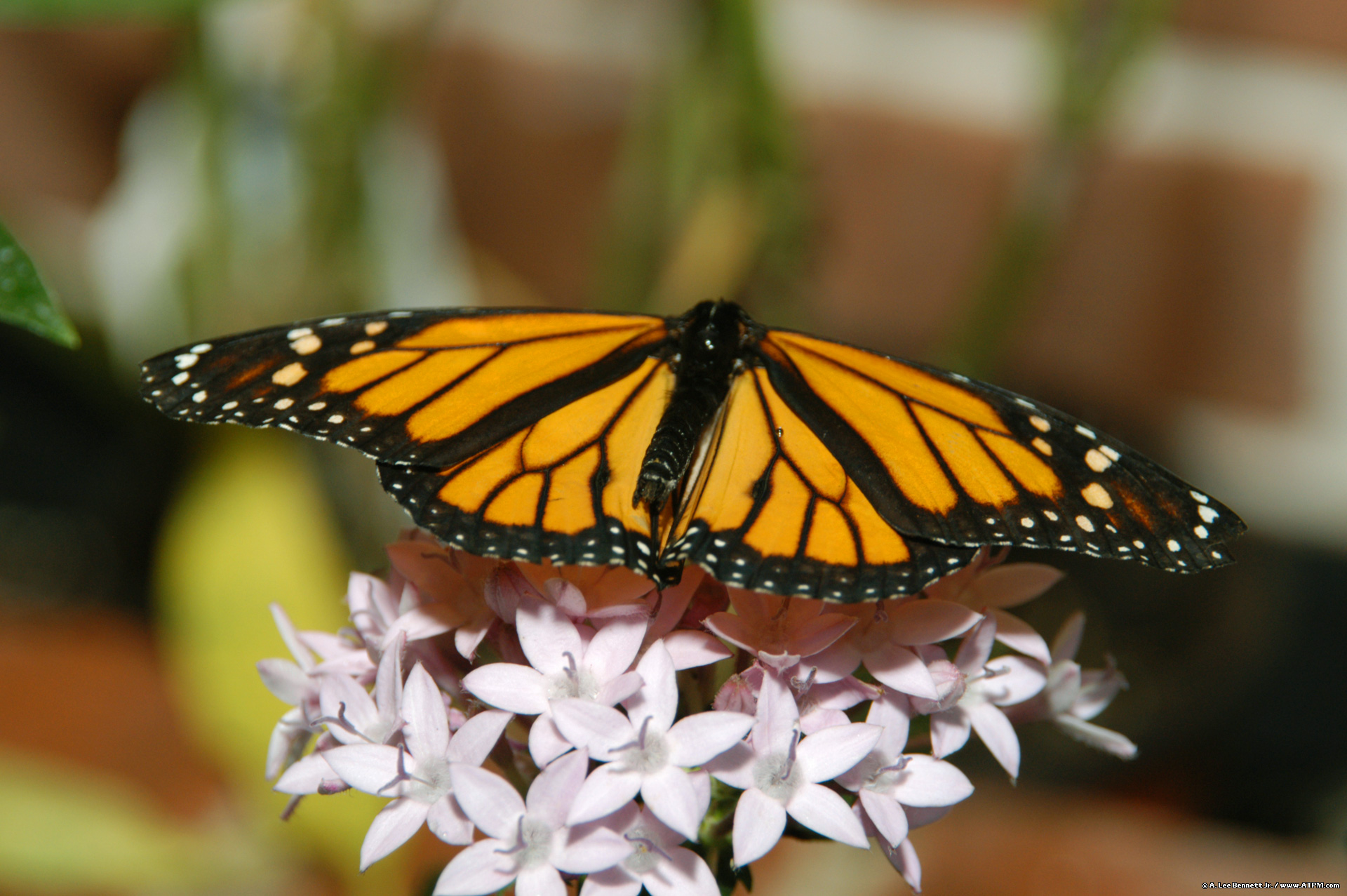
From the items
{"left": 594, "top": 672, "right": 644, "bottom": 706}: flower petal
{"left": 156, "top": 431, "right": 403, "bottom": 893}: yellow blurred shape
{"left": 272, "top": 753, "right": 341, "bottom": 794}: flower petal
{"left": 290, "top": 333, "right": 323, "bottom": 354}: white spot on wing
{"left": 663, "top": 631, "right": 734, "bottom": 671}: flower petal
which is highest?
{"left": 290, "top": 333, "right": 323, "bottom": 354}: white spot on wing

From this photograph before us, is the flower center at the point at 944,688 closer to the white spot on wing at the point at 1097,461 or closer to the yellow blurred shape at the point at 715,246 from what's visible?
the white spot on wing at the point at 1097,461

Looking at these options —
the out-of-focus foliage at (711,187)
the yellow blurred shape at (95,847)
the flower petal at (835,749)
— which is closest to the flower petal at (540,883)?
the flower petal at (835,749)

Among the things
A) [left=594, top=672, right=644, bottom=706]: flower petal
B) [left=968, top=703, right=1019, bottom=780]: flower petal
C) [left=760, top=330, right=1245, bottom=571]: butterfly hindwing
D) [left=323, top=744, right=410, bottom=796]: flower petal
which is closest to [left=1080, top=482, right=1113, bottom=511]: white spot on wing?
[left=760, top=330, right=1245, bottom=571]: butterfly hindwing

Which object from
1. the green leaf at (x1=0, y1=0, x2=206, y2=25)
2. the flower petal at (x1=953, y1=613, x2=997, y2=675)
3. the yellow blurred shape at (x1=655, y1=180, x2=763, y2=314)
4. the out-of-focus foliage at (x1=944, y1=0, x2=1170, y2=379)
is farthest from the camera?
the yellow blurred shape at (x1=655, y1=180, x2=763, y2=314)

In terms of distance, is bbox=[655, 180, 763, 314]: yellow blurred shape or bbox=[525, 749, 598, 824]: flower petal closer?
bbox=[525, 749, 598, 824]: flower petal

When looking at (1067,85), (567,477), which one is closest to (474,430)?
(567,477)

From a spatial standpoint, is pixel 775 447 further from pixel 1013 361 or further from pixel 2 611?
pixel 2 611

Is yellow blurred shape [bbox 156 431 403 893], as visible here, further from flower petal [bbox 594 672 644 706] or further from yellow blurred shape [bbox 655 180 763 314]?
flower petal [bbox 594 672 644 706]
